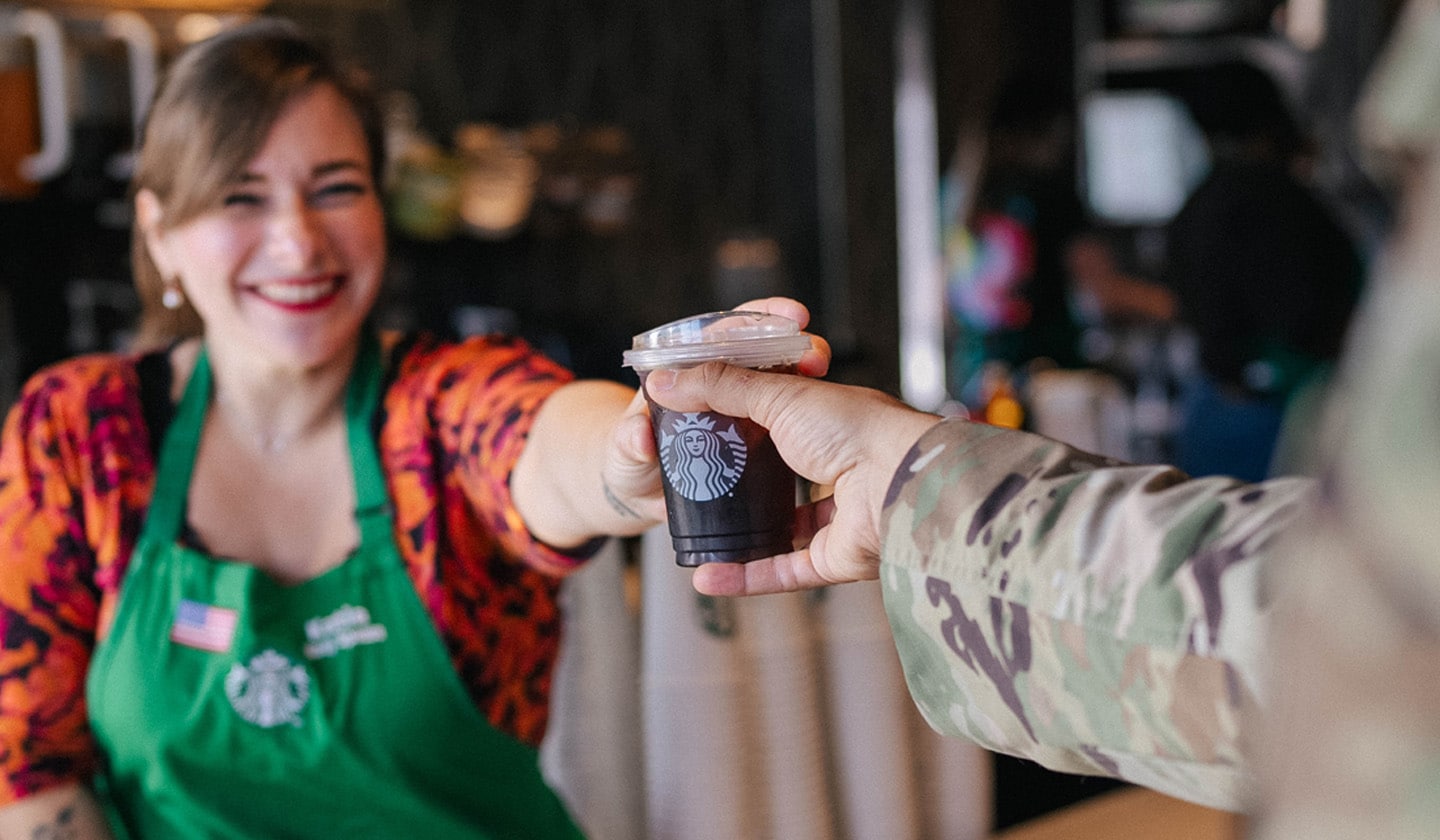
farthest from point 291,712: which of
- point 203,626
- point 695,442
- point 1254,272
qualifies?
point 1254,272

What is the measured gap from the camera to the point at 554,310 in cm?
519

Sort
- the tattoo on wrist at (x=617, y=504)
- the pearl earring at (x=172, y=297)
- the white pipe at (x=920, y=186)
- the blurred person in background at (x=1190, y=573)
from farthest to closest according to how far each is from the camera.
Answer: the white pipe at (x=920, y=186), the pearl earring at (x=172, y=297), the tattoo on wrist at (x=617, y=504), the blurred person in background at (x=1190, y=573)

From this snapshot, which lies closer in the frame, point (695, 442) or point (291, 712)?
point (695, 442)

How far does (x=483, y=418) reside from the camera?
5.42ft

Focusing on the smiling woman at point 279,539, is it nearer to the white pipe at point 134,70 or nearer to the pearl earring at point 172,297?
the pearl earring at point 172,297

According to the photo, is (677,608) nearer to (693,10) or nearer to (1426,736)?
(1426,736)

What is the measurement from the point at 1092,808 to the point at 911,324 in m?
3.14

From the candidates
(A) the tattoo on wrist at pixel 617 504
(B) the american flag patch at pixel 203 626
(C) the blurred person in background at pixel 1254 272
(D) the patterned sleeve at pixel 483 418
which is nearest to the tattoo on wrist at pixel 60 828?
(B) the american flag patch at pixel 203 626

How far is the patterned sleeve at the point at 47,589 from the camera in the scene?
1677mm

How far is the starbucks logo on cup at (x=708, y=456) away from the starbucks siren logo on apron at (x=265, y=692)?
734 millimetres

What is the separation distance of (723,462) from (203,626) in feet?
2.85

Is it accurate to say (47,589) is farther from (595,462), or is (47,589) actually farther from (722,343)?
(722,343)

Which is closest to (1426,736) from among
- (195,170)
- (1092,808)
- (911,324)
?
(195,170)

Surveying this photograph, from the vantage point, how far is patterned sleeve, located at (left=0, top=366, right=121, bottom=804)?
1677 millimetres
